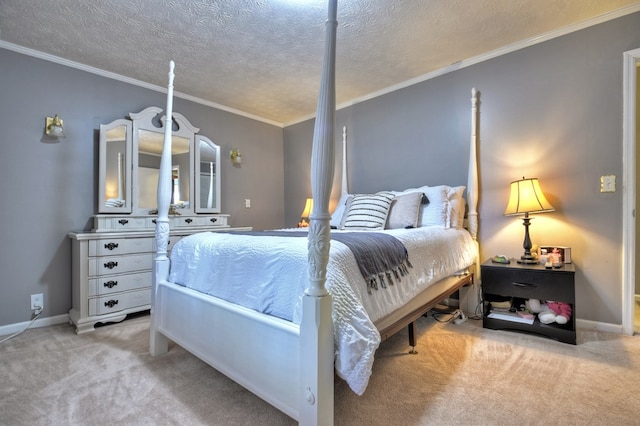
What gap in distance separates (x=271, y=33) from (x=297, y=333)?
2.18m

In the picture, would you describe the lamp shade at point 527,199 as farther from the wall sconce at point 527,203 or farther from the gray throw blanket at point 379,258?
the gray throw blanket at point 379,258

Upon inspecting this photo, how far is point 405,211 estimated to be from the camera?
8.41 feet

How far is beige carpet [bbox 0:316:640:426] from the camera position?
129cm

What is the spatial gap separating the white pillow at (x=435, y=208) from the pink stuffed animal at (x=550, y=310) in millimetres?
831

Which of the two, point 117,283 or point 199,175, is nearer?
point 117,283

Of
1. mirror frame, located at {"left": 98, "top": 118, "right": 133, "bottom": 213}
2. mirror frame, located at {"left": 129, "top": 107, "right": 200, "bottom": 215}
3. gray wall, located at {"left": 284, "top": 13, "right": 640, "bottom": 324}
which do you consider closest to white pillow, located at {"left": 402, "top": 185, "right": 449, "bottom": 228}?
gray wall, located at {"left": 284, "top": 13, "right": 640, "bottom": 324}

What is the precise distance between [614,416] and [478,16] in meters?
2.40

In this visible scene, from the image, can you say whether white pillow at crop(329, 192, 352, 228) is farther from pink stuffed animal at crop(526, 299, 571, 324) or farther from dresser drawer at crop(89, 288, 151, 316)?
dresser drawer at crop(89, 288, 151, 316)

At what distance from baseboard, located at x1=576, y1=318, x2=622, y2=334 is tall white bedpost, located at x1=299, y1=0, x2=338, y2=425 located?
2256 millimetres

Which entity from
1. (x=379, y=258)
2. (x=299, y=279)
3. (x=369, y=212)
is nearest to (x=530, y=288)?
(x=369, y=212)

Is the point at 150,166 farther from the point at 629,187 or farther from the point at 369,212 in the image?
the point at 629,187

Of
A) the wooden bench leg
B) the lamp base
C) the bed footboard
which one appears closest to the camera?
the bed footboard

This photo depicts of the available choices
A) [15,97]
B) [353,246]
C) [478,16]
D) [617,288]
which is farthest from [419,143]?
[15,97]

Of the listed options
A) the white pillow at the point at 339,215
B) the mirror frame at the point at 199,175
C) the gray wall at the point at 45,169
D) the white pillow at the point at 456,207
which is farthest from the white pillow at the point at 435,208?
the gray wall at the point at 45,169
